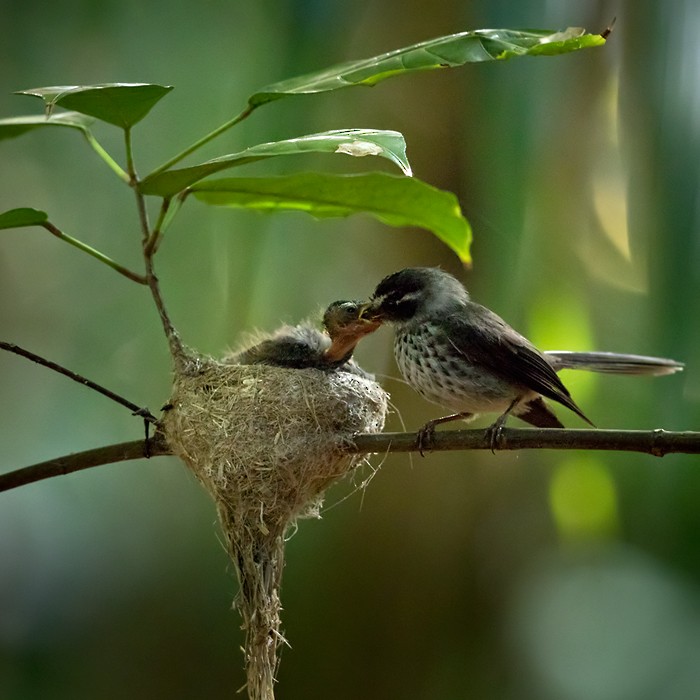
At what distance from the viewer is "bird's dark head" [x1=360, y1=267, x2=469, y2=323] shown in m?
2.21

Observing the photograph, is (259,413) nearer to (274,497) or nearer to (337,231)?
(274,497)

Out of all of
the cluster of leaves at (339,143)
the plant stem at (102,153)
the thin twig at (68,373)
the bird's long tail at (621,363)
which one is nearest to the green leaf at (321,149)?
the cluster of leaves at (339,143)

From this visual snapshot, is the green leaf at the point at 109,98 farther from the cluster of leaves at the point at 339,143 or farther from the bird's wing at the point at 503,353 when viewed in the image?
the bird's wing at the point at 503,353

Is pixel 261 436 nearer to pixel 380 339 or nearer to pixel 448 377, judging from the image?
pixel 448 377

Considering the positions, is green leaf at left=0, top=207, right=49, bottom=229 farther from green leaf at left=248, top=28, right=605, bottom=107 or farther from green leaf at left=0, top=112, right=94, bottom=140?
green leaf at left=248, top=28, right=605, bottom=107

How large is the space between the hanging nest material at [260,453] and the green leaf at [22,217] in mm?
545

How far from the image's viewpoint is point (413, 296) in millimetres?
2217

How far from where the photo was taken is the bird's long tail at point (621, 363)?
2.14 metres

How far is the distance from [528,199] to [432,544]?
1.26 metres

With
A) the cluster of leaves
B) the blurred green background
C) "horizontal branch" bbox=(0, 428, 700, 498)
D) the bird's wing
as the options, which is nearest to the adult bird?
the bird's wing

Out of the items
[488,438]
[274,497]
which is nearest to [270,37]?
[274,497]

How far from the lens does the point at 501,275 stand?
2.97 meters

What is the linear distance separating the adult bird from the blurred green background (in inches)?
18.5

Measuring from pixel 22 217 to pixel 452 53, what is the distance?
2.58 ft
